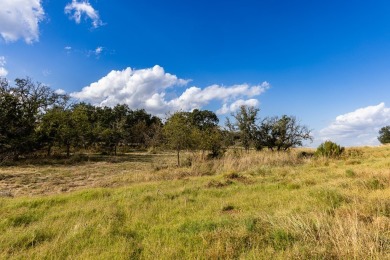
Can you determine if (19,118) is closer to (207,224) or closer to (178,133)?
(178,133)

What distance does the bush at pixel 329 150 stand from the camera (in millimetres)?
20438

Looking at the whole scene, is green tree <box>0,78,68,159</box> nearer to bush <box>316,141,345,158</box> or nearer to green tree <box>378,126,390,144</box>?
bush <box>316,141,345,158</box>

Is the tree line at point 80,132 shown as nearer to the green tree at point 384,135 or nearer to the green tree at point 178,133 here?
the green tree at point 178,133

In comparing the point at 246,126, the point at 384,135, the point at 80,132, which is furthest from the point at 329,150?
the point at 384,135

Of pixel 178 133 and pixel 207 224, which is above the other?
pixel 178 133

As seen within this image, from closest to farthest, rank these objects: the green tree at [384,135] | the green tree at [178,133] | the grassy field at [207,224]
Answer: the grassy field at [207,224]
the green tree at [178,133]
the green tree at [384,135]

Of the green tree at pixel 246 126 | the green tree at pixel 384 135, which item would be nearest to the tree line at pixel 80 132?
the green tree at pixel 246 126

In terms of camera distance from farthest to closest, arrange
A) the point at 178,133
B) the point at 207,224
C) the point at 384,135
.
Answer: the point at 384,135
the point at 178,133
the point at 207,224

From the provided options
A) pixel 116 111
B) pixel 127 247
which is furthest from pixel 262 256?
pixel 116 111

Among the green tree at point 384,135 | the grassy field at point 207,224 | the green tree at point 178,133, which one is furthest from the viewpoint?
the green tree at point 384,135

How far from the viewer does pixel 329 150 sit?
68.9 ft

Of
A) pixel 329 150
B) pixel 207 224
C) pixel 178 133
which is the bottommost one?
pixel 207 224

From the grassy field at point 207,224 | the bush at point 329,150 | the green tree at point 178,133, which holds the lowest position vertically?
the grassy field at point 207,224

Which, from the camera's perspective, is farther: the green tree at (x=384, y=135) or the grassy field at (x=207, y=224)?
the green tree at (x=384, y=135)
